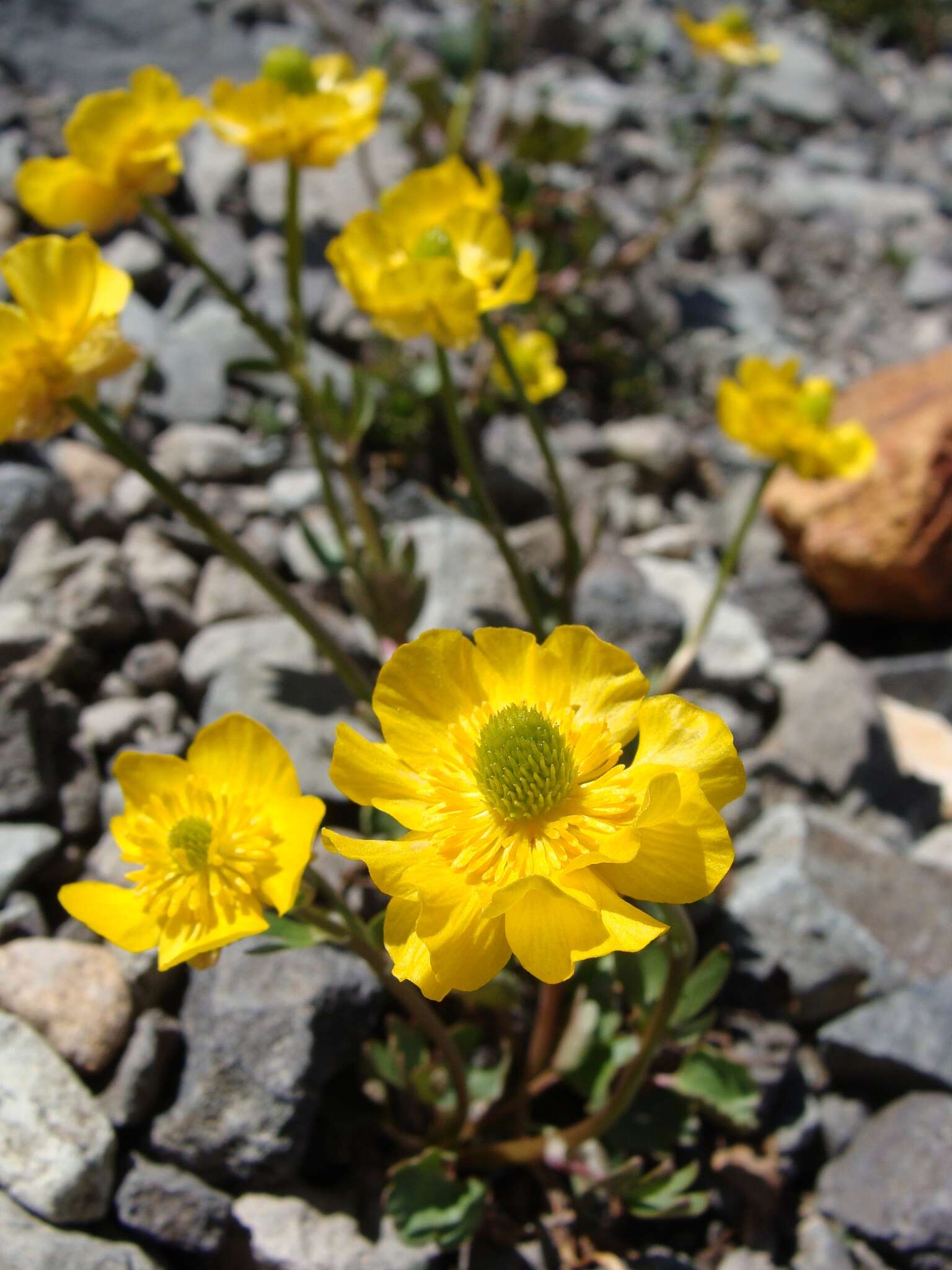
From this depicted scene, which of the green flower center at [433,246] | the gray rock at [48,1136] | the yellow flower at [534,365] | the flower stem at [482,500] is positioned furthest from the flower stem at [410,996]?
the yellow flower at [534,365]

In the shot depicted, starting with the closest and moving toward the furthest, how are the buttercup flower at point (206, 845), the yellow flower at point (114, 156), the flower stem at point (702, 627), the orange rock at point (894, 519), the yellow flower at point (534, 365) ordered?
the buttercup flower at point (206, 845)
the yellow flower at point (114, 156)
the flower stem at point (702, 627)
the yellow flower at point (534, 365)
the orange rock at point (894, 519)

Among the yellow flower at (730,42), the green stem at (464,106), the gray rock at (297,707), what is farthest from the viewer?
the yellow flower at (730,42)

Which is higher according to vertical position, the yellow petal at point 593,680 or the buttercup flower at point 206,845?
the yellow petal at point 593,680

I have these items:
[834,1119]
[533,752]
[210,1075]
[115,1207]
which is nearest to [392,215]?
[533,752]

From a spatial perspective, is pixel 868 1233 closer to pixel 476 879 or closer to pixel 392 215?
pixel 476 879

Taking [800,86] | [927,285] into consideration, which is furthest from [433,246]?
[800,86]

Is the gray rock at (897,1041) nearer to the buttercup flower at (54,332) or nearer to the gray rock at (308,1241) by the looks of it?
the gray rock at (308,1241)

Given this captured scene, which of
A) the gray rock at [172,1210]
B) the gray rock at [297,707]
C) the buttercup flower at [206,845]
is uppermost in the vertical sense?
the buttercup flower at [206,845]

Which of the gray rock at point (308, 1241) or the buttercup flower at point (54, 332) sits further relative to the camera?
the gray rock at point (308, 1241)
